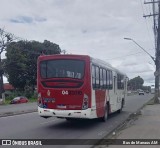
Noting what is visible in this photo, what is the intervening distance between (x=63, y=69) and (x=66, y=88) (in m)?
0.87

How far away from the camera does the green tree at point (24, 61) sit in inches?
2963

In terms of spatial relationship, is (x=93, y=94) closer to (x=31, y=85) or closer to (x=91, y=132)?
(x=91, y=132)

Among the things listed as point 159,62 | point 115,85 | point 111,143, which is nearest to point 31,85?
point 159,62

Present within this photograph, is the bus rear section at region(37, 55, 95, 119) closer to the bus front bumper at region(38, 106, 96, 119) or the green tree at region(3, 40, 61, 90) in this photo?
the bus front bumper at region(38, 106, 96, 119)

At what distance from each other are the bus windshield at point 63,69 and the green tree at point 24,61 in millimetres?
58336

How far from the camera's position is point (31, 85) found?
8262 centimetres

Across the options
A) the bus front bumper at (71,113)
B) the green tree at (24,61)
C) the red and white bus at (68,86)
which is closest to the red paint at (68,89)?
the red and white bus at (68,86)

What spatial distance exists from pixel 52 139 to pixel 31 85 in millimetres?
69966

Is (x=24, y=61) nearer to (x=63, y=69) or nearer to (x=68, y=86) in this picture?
(x=63, y=69)

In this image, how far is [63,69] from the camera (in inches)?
660

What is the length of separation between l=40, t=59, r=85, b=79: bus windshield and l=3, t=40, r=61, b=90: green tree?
58336mm

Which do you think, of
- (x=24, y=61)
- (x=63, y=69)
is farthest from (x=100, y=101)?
(x=24, y=61)

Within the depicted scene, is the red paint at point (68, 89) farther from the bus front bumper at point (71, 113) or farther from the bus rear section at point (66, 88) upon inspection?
the bus front bumper at point (71, 113)

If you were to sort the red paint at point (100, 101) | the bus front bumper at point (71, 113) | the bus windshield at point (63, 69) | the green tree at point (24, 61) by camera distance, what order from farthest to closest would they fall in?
the green tree at point (24, 61) → the red paint at point (100, 101) → the bus windshield at point (63, 69) → the bus front bumper at point (71, 113)
